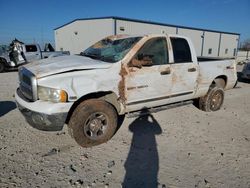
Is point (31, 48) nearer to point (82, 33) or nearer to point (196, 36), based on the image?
point (82, 33)

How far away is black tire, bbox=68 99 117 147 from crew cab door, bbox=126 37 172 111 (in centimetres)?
49

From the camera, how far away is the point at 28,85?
3410 millimetres

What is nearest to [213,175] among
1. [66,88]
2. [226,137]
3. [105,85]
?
[226,137]

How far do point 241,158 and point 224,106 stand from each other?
11.0ft

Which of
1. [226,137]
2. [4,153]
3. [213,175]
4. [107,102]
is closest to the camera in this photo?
[213,175]

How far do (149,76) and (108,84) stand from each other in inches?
37.1

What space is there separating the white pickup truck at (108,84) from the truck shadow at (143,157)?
0.50 meters

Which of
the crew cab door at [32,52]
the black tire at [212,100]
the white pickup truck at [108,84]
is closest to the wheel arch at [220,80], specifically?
the black tire at [212,100]

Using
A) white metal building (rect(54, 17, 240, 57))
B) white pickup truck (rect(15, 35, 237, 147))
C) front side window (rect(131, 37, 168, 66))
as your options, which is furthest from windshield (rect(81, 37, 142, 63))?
white metal building (rect(54, 17, 240, 57))

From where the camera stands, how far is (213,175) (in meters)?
3.04

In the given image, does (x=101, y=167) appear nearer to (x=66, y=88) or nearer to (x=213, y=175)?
(x=66, y=88)

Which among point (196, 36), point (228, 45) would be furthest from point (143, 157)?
point (228, 45)

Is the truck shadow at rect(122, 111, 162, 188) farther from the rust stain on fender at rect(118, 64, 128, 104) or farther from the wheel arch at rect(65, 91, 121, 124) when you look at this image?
the rust stain on fender at rect(118, 64, 128, 104)

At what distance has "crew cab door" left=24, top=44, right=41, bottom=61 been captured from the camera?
1387cm
